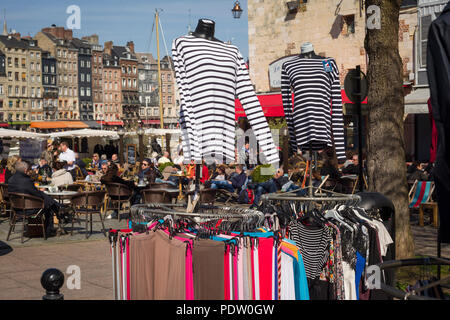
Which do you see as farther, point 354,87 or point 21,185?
point 21,185

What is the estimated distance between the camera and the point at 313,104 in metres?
9.52

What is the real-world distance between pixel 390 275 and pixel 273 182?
1072 cm

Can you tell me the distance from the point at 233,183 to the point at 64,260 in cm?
827

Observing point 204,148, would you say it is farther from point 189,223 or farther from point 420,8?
point 420,8

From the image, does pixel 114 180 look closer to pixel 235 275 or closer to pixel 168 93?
pixel 235 275

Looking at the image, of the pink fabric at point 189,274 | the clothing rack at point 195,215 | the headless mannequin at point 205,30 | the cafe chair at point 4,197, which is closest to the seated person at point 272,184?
the cafe chair at point 4,197

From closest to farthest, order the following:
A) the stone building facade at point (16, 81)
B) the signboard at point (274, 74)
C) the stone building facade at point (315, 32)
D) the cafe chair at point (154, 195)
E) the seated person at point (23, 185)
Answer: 1. the seated person at point (23, 185)
2. the cafe chair at point (154, 195)
3. the stone building facade at point (315, 32)
4. the signboard at point (274, 74)
5. the stone building facade at point (16, 81)

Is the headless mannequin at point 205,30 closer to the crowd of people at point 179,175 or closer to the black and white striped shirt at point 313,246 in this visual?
the black and white striped shirt at point 313,246

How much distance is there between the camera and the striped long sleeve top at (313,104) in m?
9.46

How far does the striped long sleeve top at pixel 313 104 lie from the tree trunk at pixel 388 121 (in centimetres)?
105

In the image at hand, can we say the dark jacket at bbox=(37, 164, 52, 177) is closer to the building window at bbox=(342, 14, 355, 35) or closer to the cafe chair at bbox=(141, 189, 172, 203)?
the cafe chair at bbox=(141, 189, 172, 203)

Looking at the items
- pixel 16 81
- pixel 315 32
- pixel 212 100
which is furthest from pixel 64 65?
pixel 212 100

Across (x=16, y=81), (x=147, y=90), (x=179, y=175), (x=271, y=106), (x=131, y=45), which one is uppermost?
(x=131, y=45)
